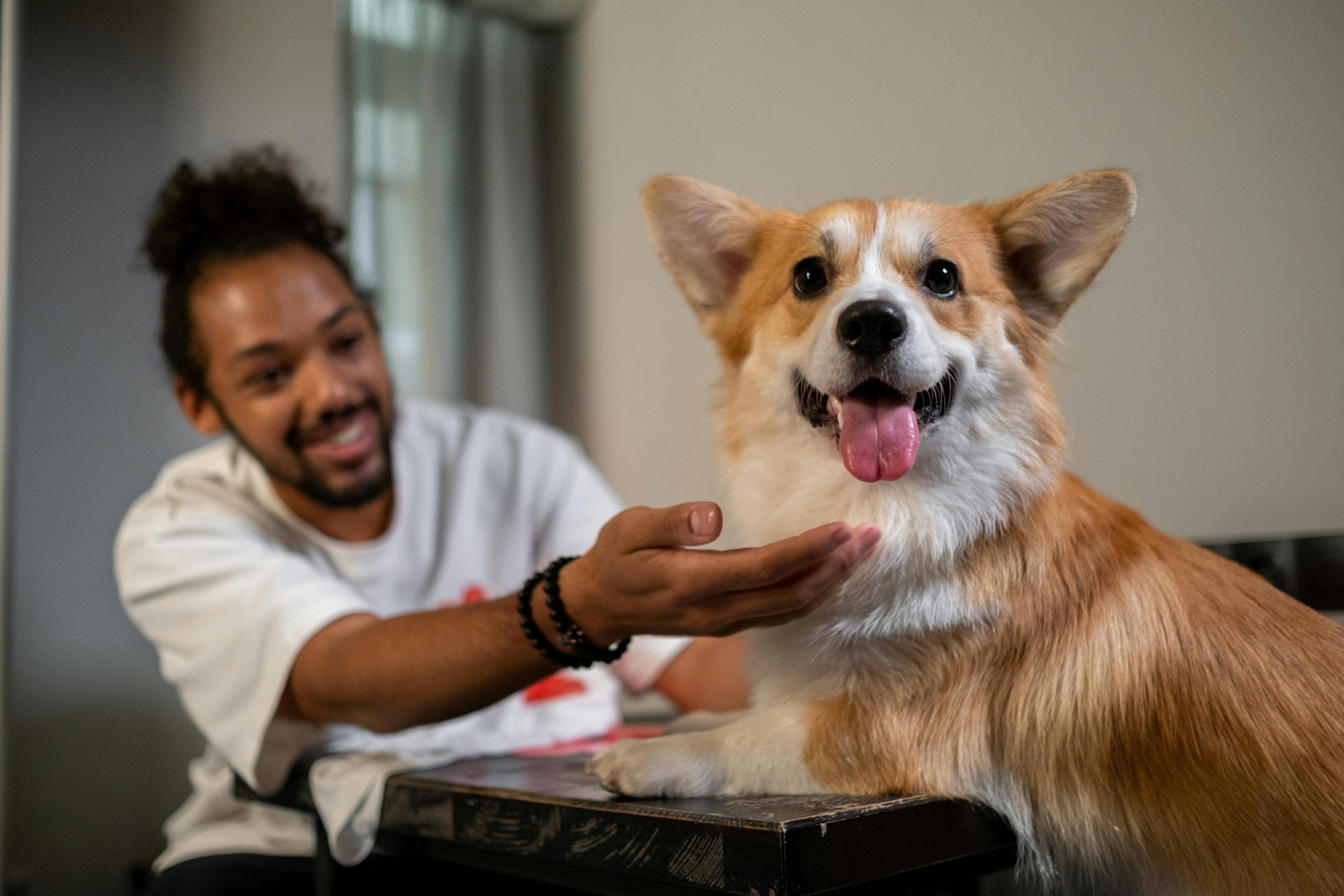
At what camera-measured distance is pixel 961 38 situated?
1069mm

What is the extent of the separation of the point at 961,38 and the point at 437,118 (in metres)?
2.00

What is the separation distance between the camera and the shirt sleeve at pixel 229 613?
1.23 metres

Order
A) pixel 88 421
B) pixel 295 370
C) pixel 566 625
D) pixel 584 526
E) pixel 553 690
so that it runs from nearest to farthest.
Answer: pixel 566 625
pixel 295 370
pixel 553 690
pixel 584 526
pixel 88 421

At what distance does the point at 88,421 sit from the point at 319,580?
1420mm

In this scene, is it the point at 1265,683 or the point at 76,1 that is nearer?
the point at 1265,683

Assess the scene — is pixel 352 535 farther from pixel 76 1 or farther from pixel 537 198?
pixel 76 1

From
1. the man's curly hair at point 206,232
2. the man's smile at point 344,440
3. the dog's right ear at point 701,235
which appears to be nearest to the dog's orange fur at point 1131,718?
the dog's right ear at point 701,235

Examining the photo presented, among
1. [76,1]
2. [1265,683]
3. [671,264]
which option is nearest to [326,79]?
[76,1]

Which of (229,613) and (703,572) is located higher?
(703,572)

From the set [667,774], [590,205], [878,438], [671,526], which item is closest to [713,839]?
[667,774]

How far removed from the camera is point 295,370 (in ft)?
5.06

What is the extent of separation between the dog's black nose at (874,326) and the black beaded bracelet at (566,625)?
13.2 inches

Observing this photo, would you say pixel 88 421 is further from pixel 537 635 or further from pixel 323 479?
pixel 537 635

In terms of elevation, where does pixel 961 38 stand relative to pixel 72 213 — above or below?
above
